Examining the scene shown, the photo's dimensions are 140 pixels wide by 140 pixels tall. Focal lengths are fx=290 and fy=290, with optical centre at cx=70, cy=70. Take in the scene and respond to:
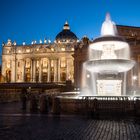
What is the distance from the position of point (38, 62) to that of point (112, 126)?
358ft

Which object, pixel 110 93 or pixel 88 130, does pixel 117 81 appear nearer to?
pixel 110 93

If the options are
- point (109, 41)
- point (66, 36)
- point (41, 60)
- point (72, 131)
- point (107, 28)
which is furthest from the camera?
point (66, 36)

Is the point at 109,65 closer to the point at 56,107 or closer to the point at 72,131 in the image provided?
the point at 56,107

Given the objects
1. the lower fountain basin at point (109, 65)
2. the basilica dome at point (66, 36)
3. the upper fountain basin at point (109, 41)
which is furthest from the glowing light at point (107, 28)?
the basilica dome at point (66, 36)

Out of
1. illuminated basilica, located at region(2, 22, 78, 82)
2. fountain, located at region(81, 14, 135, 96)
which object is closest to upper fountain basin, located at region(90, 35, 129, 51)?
fountain, located at region(81, 14, 135, 96)

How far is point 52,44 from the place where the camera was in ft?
401

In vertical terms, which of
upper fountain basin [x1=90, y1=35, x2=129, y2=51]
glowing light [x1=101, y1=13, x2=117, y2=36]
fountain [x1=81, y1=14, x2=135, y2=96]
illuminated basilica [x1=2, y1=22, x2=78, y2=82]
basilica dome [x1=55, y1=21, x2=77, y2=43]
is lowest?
fountain [x1=81, y1=14, x2=135, y2=96]

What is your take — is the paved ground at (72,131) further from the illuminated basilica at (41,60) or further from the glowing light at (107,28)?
the illuminated basilica at (41,60)

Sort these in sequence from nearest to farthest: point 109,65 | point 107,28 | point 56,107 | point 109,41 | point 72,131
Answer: point 72,131, point 56,107, point 109,65, point 109,41, point 107,28

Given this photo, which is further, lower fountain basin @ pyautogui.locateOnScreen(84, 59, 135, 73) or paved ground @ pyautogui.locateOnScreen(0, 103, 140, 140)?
lower fountain basin @ pyautogui.locateOnScreen(84, 59, 135, 73)

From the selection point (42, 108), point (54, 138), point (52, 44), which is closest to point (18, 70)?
point (52, 44)

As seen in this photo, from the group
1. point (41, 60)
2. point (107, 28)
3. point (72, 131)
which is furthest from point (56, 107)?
point (41, 60)

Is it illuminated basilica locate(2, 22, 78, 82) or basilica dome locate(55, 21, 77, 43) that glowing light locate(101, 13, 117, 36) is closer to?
illuminated basilica locate(2, 22, 78, 82)

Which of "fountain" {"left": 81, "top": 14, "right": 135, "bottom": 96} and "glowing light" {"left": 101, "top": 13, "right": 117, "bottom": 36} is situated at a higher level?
"glowing light" {"left": 101, "top": 13, "right": 117, "bottom": 36}
